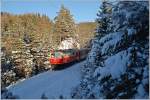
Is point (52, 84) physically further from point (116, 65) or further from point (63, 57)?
point (116, 65)

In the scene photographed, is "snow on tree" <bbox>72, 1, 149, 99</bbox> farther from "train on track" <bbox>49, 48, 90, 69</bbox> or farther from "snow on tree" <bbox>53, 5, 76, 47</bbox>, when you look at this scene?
"snow on tree" <bbox>53, 5, 76, 47</bbox>

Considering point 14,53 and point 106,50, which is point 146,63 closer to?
point 106,50

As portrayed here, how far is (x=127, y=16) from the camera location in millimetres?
11875

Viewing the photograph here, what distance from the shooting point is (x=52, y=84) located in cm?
3600

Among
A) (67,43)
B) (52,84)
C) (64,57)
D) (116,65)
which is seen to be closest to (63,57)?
(64,57)

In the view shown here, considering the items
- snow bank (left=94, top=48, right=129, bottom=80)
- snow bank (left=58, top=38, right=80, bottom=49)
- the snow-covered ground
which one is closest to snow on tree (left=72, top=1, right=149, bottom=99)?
snow bank (left=94, top=48, right=129, bottom=80)

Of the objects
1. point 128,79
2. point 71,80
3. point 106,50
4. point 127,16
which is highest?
point 127,16

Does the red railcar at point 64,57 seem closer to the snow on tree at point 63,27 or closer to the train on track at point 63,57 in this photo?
the train on track at point 63,57

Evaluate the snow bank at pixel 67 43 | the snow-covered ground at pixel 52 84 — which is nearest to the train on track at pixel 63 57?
the snow-covered ground at pixel 52 84

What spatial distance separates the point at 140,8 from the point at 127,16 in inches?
17.4

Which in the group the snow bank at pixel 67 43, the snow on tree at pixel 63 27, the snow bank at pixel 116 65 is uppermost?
the snow on tree at pixel 63 27

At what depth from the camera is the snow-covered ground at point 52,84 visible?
3306cm

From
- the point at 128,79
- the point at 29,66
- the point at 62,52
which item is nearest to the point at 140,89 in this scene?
the point at 128,79

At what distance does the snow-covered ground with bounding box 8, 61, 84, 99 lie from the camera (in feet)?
108
